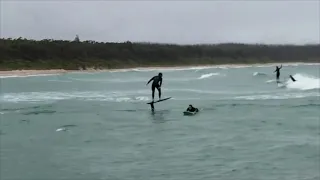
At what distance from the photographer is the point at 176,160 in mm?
15391

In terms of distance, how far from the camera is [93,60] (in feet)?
388

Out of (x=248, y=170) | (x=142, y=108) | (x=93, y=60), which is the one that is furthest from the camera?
(x=93, y=60)

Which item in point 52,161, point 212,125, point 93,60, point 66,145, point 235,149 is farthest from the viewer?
point 93,60

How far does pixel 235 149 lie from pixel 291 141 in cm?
231

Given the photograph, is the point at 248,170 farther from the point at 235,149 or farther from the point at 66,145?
the point at 66,145

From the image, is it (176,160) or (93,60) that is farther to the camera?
(93,60)

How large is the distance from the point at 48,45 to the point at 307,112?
9722 centimetres

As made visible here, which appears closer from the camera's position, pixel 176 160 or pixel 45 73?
pixel 176 160

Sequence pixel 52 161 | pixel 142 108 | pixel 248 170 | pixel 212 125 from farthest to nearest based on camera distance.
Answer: pixel 142 108 → pixel 212 125 → pixel 52 161 → pixel 248 170

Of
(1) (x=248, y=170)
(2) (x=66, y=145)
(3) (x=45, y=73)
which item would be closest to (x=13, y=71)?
(3) (x=45, y=73)

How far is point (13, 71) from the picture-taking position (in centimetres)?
8731

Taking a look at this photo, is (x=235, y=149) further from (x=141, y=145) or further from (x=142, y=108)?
(x=142, y=108)

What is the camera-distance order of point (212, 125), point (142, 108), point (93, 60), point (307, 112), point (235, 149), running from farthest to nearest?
point (93, 60)
point (142, 108)
point (307, 112)
point (212, 125)
point (235, 149)

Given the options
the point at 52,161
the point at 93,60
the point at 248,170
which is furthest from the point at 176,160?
the point at 93,60
